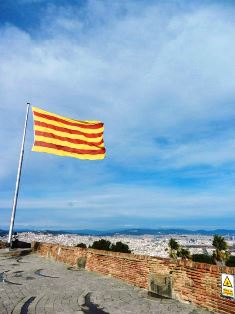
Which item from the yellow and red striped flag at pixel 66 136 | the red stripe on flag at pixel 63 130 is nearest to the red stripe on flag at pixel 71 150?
the yellow and red striped flag at pixel 66 136

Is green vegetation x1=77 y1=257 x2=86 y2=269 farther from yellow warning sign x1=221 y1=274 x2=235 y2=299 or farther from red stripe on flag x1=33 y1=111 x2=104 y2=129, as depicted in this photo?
yellow warning sign x1=221 y1=274 x2=235 y2=299

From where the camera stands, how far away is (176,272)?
10.5 metres

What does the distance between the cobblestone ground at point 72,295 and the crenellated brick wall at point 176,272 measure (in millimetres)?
311

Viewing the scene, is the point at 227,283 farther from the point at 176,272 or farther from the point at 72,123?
the point at 72,123

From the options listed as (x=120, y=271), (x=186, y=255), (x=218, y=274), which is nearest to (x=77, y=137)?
(x=120, y=271)

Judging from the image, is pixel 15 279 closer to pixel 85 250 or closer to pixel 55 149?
pixel 85 250

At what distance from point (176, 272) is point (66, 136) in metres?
9.70

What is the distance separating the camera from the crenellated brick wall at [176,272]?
8.98 metres

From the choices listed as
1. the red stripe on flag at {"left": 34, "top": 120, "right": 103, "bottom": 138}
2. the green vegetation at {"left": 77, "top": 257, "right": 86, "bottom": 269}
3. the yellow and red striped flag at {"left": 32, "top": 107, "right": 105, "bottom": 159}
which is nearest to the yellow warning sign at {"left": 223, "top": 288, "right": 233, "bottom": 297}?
the green vegetation at {"left": 77, "top": 257, "right": 86, "bottom": 269}

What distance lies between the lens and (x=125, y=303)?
9641mm

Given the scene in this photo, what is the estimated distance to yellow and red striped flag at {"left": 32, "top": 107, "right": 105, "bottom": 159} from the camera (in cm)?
1744

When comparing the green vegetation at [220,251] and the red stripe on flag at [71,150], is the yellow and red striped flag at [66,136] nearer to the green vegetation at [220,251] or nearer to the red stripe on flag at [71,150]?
the red stripe on flag at [71,150]

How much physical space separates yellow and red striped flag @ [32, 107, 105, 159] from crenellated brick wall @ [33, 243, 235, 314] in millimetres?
4715

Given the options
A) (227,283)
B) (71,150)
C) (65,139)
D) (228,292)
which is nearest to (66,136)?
(65,139)
